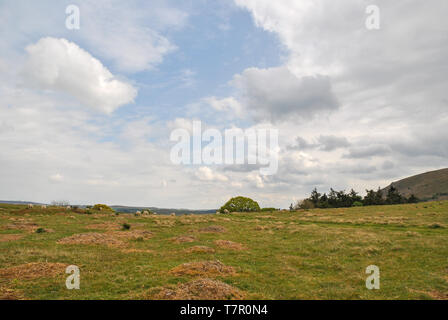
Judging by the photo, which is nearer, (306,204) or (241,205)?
(241,205)

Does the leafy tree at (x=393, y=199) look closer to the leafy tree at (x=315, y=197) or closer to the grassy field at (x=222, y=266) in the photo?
the leafy tree at (x=315, y=197)

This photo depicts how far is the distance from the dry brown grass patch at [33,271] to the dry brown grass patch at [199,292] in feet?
27.6

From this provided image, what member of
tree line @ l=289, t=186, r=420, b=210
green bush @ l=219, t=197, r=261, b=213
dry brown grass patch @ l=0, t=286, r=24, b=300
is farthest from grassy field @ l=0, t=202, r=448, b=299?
tree line @ l=289, t=186, r=420, b=210

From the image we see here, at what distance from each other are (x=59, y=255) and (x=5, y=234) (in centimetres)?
1565

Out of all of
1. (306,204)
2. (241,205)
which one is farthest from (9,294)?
(306,204)

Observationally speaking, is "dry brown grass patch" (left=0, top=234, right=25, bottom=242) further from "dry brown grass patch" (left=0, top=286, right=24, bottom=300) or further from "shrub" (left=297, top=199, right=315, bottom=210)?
"shrub" (left=297, top=199, right=315, bottom=210)

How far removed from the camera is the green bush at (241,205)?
10119 cm

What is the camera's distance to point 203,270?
1708 centimetres

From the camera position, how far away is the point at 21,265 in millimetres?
18141

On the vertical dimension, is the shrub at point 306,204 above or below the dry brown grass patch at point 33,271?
below

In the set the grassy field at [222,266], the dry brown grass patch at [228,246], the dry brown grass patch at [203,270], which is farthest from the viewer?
the dry brown grass patch at [228,246]

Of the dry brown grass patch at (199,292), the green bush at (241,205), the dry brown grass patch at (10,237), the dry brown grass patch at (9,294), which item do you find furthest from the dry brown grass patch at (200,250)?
the green bush at (241,205)

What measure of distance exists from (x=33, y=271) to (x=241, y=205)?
88150 mm

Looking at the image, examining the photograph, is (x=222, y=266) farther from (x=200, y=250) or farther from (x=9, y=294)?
(x=9, y=294)
